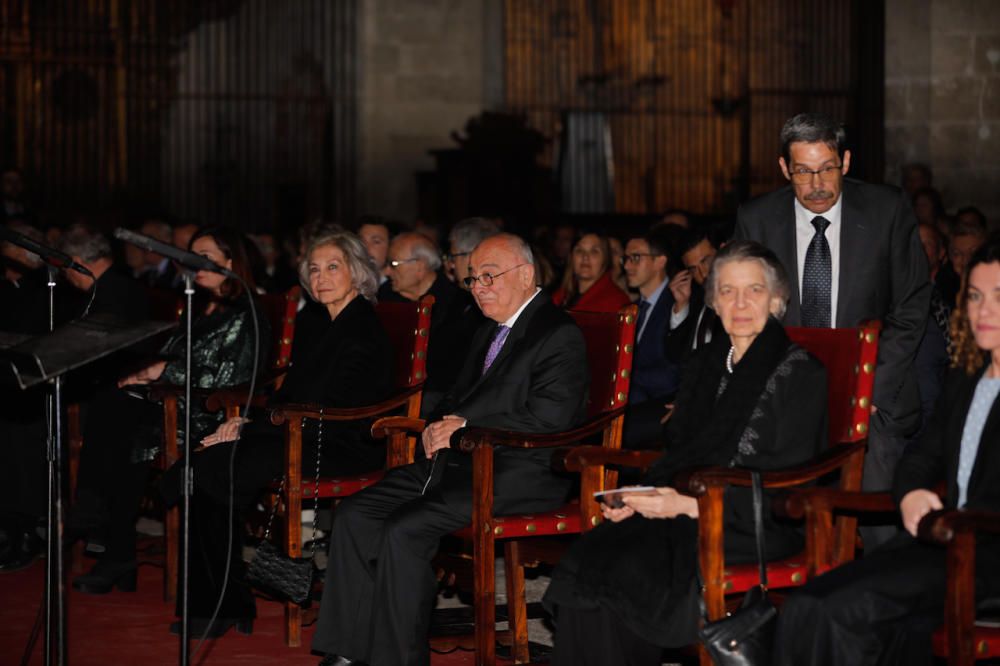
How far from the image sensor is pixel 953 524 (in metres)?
3.00

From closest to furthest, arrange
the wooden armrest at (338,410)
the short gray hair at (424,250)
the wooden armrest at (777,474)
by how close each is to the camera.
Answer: the wooden armrest at (777,474) → the wooden armrest at (338,410) → the short gray hair at (424,250)

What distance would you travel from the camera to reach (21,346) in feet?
11.0

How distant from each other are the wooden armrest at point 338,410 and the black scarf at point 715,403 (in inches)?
52.1

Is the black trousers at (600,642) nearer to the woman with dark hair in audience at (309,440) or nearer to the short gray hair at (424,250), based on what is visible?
the woman with dark hair in audience at (309,440)

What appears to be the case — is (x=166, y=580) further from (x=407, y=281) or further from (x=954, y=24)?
(x=954, y=24)

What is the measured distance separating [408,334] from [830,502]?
7.09 feet

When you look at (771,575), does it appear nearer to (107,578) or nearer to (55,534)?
(55,534)

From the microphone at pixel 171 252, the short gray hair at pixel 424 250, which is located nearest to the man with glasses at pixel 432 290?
the short gray hair at pixel 424 250

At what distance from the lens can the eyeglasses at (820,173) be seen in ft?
13.3

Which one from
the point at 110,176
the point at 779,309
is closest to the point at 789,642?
the point at 779,309

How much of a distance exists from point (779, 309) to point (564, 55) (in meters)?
11.3

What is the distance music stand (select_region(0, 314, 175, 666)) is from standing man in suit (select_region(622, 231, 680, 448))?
2.08 meters

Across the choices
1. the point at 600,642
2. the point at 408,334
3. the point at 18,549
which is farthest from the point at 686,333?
the point at 18,549

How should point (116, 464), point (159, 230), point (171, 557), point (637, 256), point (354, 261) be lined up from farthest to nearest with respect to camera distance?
point (159, 230) → point (637, 256) → point (116, 464) → point (171, 557) → point (354, 261)
